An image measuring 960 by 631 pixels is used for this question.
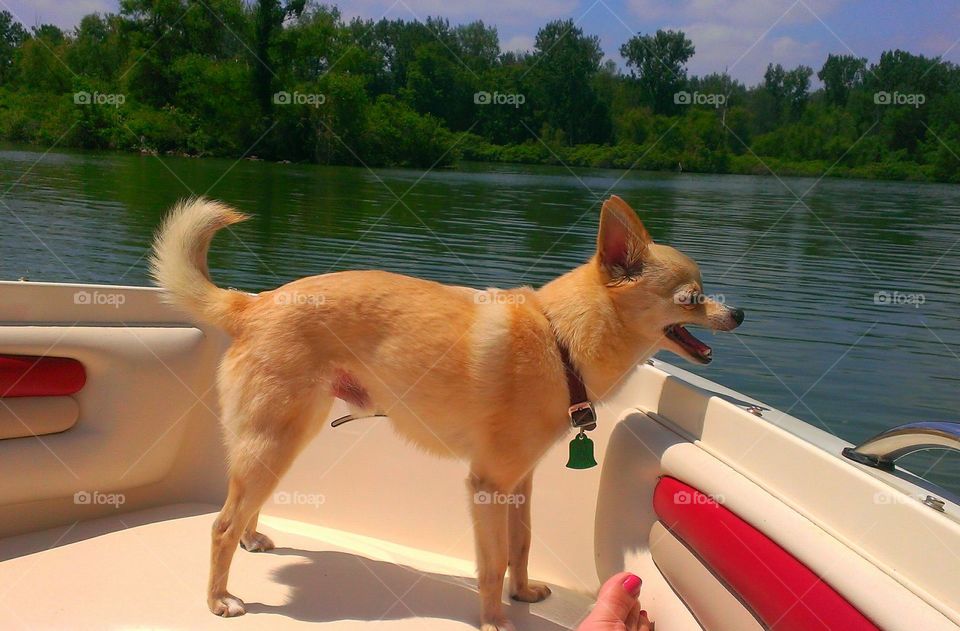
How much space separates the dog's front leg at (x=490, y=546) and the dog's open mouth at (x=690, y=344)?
75 cm

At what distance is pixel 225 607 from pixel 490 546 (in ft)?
2.83

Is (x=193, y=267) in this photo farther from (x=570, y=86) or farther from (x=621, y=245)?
(x=570, y=86)

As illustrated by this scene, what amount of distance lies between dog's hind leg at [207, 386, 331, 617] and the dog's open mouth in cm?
121

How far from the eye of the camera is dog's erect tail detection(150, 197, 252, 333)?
2.69 metres

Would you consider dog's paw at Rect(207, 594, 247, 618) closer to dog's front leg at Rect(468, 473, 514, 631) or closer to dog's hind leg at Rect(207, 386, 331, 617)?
dog's hind leg at Rect(207, 386, 331, 617)

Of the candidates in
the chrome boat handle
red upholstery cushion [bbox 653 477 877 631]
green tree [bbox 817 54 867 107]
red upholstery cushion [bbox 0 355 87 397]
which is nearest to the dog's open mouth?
red upholstery cushion [bbox 653 477 877 631]

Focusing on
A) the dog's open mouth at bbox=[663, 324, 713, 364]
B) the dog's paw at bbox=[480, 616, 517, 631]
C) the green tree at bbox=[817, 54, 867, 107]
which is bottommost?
the dog's paw at bbox=[480, 616, 517, 631]

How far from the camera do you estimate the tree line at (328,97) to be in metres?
28.8

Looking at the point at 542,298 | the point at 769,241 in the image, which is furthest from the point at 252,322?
the point at 769,241

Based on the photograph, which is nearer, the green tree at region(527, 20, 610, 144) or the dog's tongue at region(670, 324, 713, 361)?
the dog's tongue at region(670, 324, 713, 361)

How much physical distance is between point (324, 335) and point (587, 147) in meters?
31.2

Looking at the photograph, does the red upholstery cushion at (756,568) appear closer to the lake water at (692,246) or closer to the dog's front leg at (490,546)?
the dog's front leg at (490,546)

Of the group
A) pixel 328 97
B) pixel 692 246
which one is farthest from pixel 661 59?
pixel 328 97

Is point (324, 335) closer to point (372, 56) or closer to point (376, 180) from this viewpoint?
point (376, 180)
